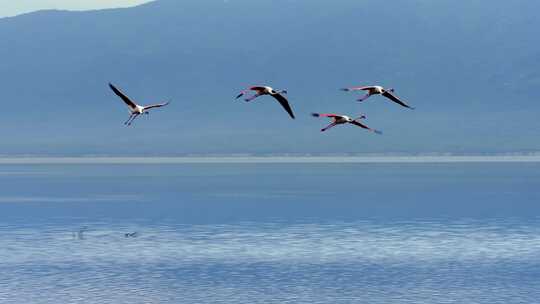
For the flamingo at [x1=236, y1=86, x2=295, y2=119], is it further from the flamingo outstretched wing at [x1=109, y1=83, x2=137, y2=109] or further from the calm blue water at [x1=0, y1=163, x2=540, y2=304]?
the calm blue water at [x1=0, y1=163, x2=540, y2=304]

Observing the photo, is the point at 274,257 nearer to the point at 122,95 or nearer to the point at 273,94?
the point at 122,95

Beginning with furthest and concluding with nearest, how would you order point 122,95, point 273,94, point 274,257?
1. point 274,257
2. point 122,95
3. point 273,94

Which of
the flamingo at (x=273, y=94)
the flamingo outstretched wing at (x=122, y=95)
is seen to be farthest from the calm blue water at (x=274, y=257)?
the flamingo at (x=273, y=94)

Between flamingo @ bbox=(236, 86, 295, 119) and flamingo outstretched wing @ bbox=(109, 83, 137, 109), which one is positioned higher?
flamingo outstretched wing @ bbox=(109, 83, 137, 109)

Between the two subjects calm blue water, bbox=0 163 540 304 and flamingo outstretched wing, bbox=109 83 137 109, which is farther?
calm blue water, bbox=0 163 540 304

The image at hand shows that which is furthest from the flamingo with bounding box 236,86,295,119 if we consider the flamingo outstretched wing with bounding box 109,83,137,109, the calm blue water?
the calm blue water

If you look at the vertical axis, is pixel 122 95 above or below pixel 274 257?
below

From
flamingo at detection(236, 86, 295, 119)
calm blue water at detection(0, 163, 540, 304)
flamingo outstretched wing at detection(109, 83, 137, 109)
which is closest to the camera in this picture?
flamingo at detection(236, 86, 295, 119)

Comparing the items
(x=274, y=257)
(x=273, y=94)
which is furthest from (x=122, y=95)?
(x=274, y=257)

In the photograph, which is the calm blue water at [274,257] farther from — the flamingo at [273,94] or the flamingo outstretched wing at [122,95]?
the flamingo at [273,94]

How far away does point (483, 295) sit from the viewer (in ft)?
305

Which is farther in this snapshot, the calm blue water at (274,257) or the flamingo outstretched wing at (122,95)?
the calm blue water at (274,257)

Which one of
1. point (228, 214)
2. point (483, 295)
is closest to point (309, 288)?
point (483, 295)

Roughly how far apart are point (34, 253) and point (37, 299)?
36.8 meters
